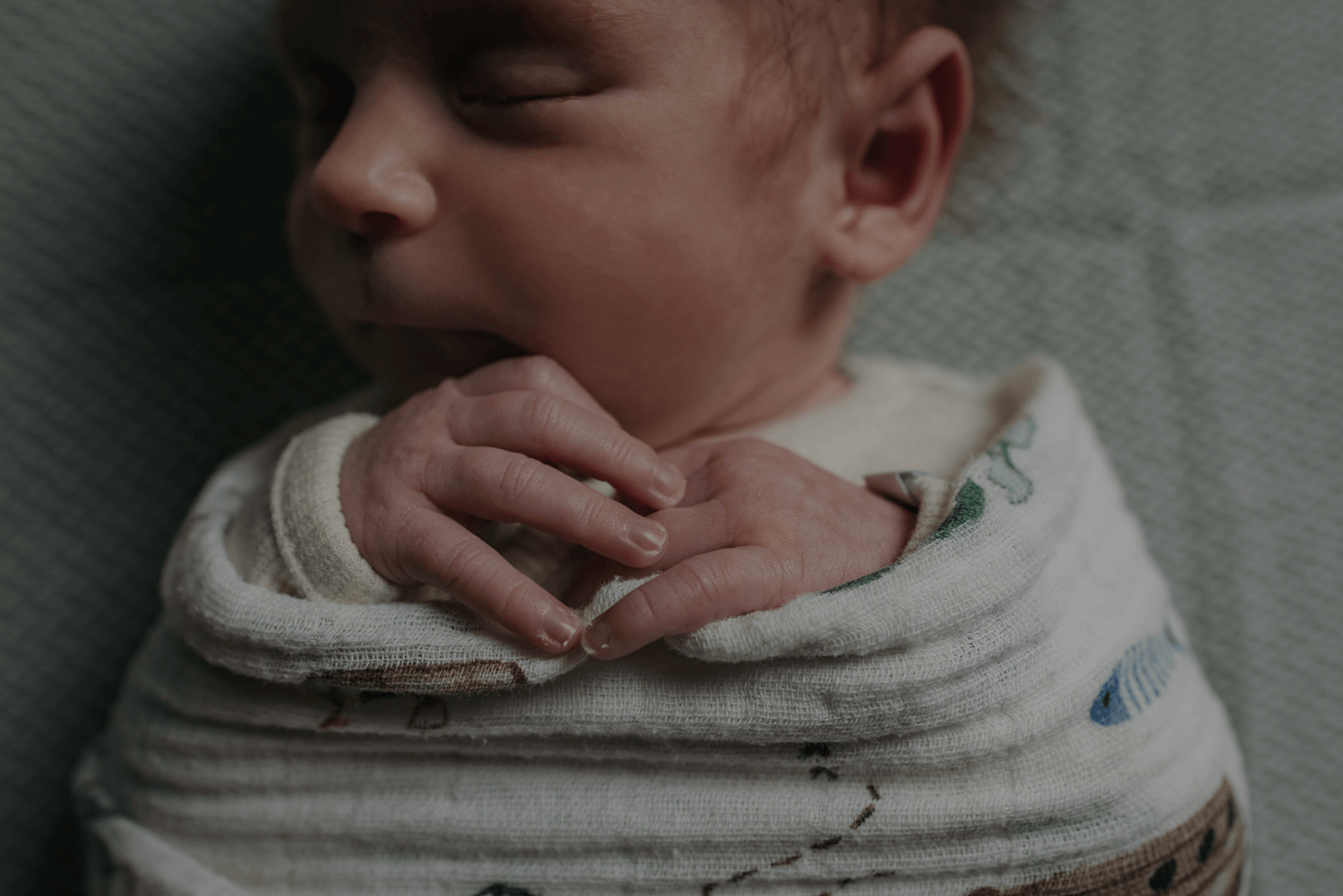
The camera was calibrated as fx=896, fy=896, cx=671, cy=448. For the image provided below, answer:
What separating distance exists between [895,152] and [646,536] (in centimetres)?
38

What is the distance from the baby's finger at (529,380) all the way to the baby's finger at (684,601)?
125mm

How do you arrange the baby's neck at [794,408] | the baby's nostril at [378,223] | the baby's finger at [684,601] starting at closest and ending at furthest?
the baby's finger at [684,601] → the baby's nostril at [378,223] → the baby's neck at [794,408]

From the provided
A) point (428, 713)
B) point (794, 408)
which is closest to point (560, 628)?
point (428, 713)

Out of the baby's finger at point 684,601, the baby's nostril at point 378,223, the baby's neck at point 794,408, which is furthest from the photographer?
the baby's neck at point 794,408

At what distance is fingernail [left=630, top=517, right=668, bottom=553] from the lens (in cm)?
45

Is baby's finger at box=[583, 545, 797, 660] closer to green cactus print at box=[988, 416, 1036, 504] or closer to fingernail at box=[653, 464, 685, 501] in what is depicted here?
fingernail at box=[653, 464, 685, 501]

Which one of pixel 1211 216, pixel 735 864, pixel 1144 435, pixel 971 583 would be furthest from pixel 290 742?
pixel 1211 216

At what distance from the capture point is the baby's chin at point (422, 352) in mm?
570

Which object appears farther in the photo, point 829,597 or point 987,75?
point 987,75

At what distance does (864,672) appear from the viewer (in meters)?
0.46

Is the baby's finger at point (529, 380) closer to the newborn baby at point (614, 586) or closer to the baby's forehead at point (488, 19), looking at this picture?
the newborn baby at point (614, 586)

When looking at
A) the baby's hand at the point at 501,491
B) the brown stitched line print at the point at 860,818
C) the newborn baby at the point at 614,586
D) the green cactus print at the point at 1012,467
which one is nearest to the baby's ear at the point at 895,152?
the newborn baby at the point at 614,586

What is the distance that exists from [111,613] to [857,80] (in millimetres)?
728

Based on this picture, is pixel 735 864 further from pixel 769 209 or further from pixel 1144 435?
pixel 1144 435
